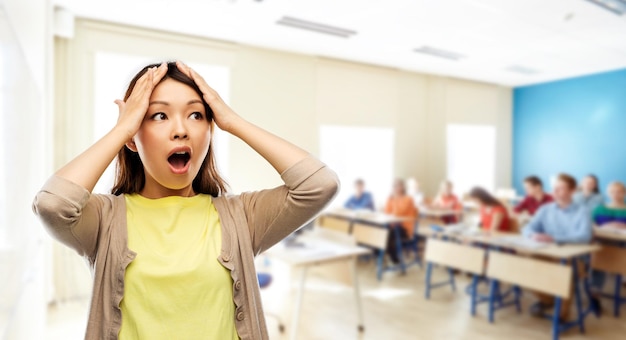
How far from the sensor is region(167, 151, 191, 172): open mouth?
2.44ft

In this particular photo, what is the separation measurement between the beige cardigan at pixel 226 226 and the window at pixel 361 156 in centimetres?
530

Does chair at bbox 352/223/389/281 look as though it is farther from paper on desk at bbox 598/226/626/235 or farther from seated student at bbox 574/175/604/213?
seated student at bbox 574/175/604/213

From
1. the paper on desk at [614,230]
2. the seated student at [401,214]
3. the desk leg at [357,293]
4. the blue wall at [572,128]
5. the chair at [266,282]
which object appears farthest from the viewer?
the blue wall at [572,128]

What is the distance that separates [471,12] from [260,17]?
6.71 feet

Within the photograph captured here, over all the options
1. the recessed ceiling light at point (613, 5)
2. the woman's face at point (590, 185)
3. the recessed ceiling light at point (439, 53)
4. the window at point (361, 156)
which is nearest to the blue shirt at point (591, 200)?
the woman's face at point (590, 185)

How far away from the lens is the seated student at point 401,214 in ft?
18.5

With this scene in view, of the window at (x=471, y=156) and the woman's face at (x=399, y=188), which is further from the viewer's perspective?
the window at (x=471, y=156)

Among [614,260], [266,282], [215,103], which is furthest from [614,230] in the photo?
[215,103]

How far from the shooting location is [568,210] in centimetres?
402

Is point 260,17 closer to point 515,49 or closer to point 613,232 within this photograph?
point 515,49

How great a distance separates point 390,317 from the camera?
3744 millimetres

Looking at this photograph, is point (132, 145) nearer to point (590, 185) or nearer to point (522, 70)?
point (590, 185)

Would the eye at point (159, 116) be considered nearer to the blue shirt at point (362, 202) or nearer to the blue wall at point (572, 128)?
the blue shirt at point (362, 202)

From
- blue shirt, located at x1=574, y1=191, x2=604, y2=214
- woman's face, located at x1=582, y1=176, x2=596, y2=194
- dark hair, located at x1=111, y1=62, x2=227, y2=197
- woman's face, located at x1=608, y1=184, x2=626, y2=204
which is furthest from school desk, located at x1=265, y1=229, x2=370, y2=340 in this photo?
woman's face, located at x1=582, y1=176, x2=596, y2=194
